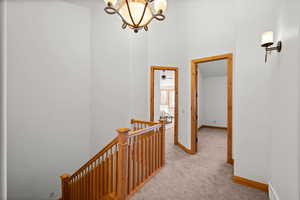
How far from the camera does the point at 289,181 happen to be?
1.28 metres

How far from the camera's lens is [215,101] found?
6.41 metres

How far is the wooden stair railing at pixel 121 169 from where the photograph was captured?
1832mm

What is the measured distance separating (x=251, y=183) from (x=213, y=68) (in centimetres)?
444

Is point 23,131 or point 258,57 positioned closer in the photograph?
point 258,57

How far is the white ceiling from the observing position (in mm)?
5183

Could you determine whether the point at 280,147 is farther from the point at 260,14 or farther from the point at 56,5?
the point at 56,5

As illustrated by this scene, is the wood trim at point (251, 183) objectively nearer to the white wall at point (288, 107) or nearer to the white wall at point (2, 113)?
the white wall at point (288, 107)

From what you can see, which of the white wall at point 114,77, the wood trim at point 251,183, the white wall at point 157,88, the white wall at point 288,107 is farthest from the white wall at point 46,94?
the white wall at point 288,107

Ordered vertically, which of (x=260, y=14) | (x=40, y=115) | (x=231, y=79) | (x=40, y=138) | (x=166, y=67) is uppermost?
(x=260, y=14)

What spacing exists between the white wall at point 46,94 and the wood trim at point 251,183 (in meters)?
3.45

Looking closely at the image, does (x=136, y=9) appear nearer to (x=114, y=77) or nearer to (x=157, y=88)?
(x=114, y=77)

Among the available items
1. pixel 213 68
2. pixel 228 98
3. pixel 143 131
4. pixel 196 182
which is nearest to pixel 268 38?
pixel 228 98

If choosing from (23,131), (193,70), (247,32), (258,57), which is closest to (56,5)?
(23,131)

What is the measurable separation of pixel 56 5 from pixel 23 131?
2.92 m
